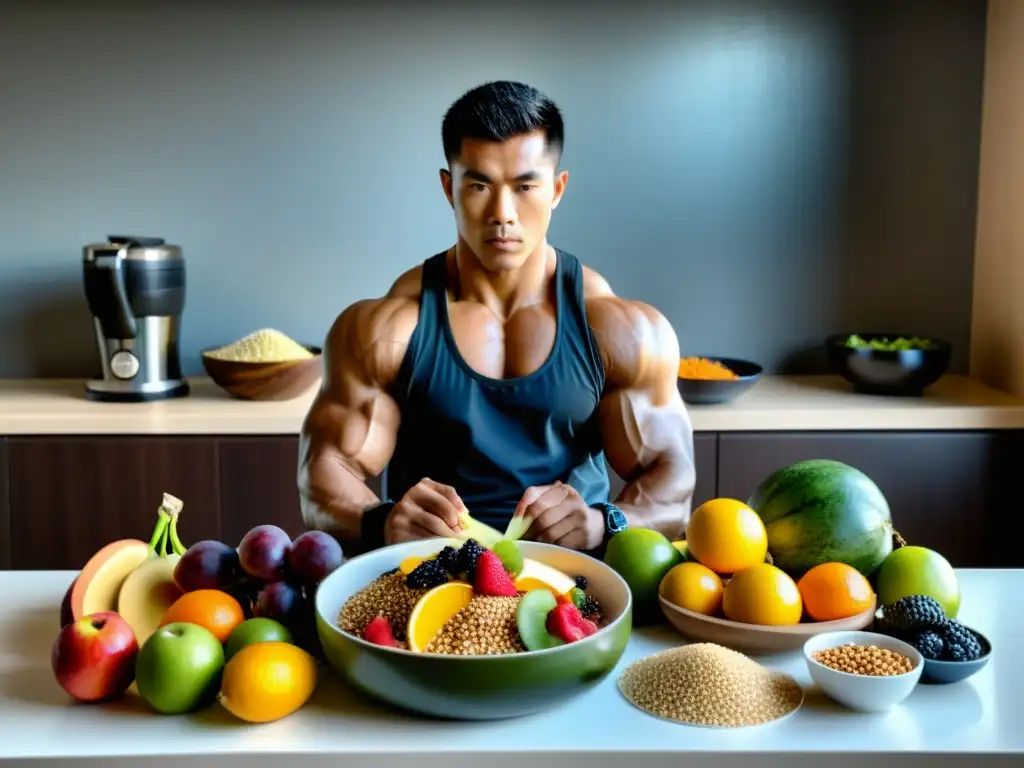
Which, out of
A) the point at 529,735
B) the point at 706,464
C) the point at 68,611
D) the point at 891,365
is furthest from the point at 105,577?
the point at 891,365

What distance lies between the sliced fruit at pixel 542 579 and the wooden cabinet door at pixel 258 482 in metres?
1.47

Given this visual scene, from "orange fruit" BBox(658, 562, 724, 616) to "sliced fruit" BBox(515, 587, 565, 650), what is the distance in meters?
0.18

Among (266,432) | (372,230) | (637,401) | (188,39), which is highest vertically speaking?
(188,39)

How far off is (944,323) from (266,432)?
1.86 meters

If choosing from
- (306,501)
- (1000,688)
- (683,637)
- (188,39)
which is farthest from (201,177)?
(1000,688)

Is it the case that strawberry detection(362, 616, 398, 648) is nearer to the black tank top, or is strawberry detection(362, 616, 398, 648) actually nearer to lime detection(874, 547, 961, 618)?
lime detection(874, 547, 961, 618)

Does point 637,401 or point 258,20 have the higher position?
point 258,20

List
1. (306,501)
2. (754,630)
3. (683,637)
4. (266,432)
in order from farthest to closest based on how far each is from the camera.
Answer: (266,432) < (306,501) < (683,637) < (754,630)

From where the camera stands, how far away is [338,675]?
1.14m

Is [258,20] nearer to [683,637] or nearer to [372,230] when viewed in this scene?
[372,230]

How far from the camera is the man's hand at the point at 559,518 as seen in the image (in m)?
1.49

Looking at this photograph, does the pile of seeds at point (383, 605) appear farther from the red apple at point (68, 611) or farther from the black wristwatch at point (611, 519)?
the black wristwatch at point (611, 519)

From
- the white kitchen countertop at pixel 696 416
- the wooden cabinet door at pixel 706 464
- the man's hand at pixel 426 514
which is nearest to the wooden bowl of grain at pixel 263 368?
the white kitchen countertop at pixel 696 416

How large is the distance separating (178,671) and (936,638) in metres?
0.74
